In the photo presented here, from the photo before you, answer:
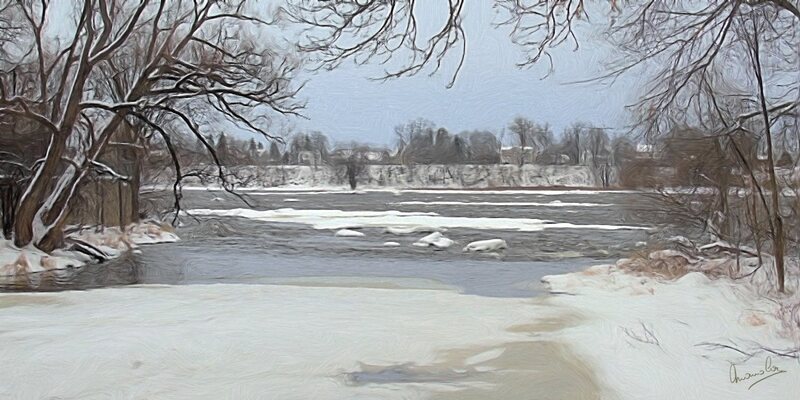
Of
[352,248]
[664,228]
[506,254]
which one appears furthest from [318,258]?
[664,228]

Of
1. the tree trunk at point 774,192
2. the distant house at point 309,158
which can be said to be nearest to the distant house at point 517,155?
the distant house at point 309,158

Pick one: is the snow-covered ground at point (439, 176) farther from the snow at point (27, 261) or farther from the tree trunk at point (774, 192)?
the tree trunk at point (774, 192)

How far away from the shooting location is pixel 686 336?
36.1 ft

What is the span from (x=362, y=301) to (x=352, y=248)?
13.2m

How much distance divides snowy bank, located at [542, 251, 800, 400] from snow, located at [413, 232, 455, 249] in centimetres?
1098

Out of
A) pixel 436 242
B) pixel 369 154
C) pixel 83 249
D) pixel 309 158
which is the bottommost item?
pixel 436 242

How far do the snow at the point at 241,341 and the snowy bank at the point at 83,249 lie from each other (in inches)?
266

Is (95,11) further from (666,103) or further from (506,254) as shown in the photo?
(666,103)

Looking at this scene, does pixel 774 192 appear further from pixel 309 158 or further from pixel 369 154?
pixel 369 154

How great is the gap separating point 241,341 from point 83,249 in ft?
52.4

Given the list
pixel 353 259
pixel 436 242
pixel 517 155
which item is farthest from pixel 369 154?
pixel 353 259

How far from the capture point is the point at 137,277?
67.1 feet

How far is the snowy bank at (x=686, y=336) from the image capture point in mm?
8500

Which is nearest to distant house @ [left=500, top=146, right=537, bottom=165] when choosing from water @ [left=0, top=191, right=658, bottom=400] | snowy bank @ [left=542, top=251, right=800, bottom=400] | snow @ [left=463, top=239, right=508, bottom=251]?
snow @ [left=463, top=239, right=508, bottom=251]
